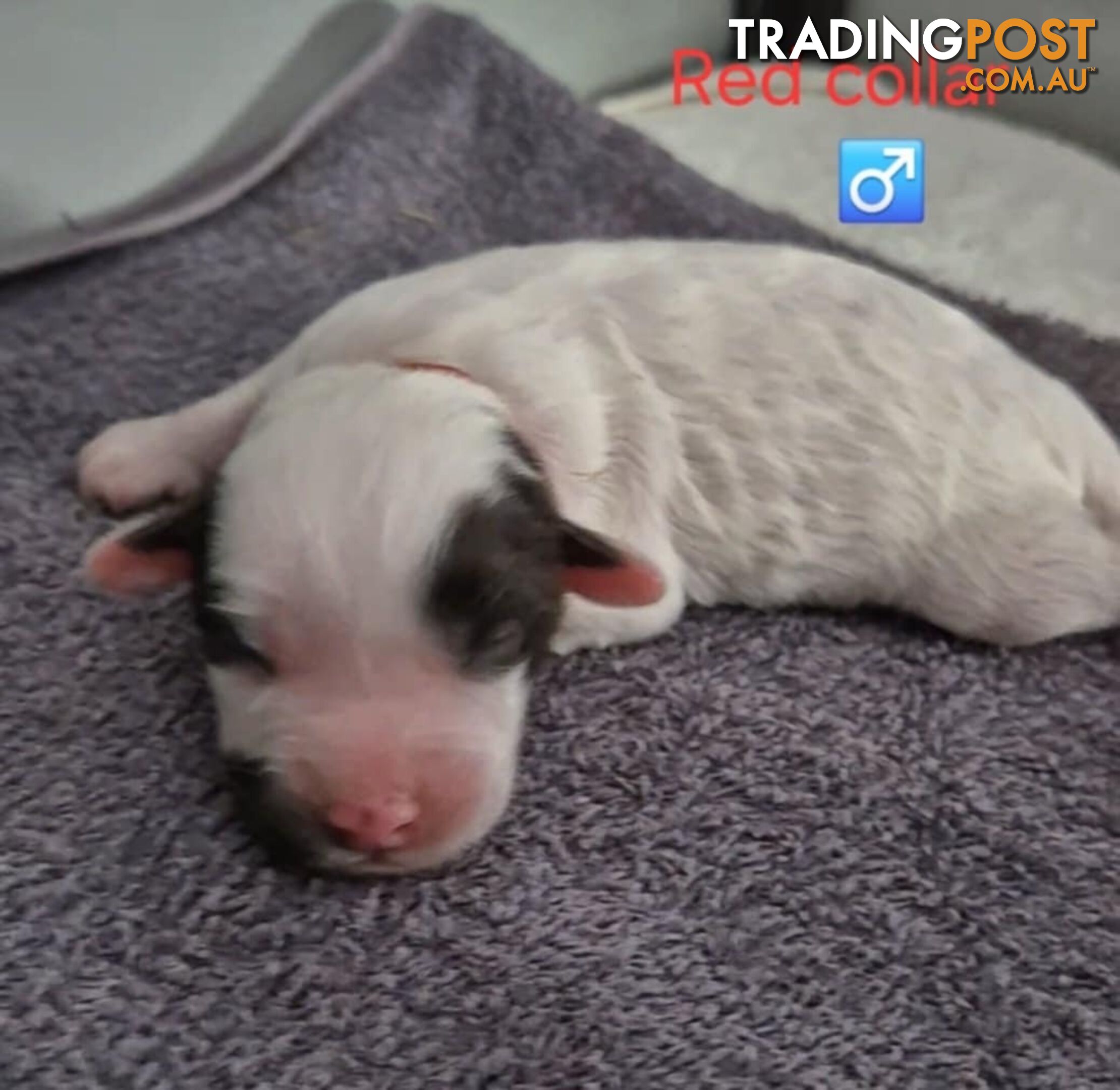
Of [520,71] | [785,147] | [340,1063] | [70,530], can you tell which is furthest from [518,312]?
[785,147]

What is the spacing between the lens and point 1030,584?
5.28 ft

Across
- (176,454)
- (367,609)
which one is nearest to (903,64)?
(176,454)

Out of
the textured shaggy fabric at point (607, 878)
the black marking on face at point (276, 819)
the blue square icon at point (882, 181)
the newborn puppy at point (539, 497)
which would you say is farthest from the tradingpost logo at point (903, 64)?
the black marking on face at point (276, 819)

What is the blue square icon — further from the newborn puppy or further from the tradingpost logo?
the newborn puppy

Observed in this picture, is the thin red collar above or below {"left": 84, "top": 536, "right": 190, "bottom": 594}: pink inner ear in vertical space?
above

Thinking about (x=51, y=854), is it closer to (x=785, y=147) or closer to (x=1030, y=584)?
(x=1030, y=584)

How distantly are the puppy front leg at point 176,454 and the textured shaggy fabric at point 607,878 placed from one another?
0.05 meters

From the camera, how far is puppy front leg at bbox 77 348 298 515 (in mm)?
1602

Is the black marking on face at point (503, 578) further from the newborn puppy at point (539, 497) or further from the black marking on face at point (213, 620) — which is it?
the black marking on face at point (213, 620)

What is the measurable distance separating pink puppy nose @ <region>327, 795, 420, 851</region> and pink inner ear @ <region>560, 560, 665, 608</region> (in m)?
0.26

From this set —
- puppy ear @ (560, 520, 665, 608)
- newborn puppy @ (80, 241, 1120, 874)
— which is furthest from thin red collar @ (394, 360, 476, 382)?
puppy ear @ (560, 520, 665, 608)

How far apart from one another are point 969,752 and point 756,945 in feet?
1.11

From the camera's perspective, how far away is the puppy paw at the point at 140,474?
1619 millimetres

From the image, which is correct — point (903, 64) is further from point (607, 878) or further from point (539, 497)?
point (607, 878)
